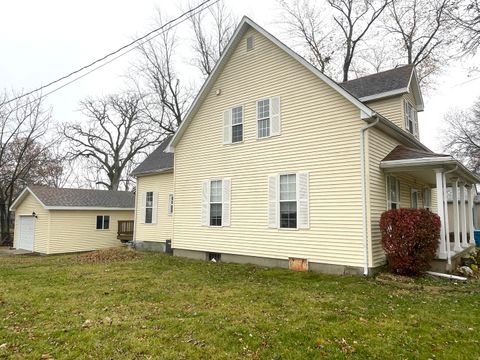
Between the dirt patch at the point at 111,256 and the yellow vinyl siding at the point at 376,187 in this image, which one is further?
the dirt patch at the point at 111,256

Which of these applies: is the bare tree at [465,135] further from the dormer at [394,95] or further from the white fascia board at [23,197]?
the white fascia board at [23,197]

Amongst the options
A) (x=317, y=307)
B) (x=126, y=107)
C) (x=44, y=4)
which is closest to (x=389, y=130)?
(x=317, y=307)

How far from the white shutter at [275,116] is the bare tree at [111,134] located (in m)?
24.9

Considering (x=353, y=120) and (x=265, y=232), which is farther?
(x=265, y=232)

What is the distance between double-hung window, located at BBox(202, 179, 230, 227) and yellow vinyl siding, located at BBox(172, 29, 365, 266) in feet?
0.78

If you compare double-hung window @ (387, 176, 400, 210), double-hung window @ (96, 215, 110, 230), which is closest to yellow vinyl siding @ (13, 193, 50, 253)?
double-hung window @ (96, 215, 110, 230)

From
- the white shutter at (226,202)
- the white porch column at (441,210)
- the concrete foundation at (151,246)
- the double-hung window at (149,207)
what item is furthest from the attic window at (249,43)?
the concrete foundation at (151,246)

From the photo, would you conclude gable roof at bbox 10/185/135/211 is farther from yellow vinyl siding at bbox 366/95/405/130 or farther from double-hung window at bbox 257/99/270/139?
yellow vinyl siding at bbox 366/95/405/130

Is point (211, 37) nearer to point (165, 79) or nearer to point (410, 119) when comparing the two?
Result: point (165, 79)

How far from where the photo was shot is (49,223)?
18.8 meters

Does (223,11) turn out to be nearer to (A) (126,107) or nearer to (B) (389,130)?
(A) (126,107)

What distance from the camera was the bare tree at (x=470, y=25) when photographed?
11.2m

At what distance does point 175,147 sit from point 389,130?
8315 mm

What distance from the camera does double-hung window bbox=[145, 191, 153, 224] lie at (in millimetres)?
16500
